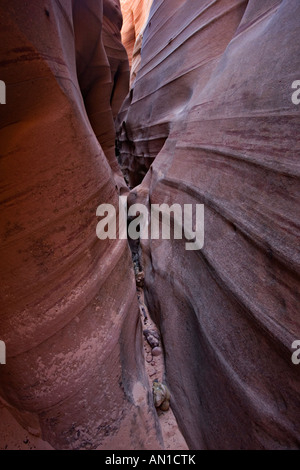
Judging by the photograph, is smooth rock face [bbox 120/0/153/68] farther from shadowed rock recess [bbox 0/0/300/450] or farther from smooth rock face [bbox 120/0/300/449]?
shadowed rock recess [bbox 0/0/300/450]

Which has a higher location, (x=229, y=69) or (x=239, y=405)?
(x=229, y=69)

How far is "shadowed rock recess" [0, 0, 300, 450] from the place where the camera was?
99 centimetres

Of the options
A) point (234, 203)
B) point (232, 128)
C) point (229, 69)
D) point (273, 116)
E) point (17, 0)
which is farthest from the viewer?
point (229, 69)

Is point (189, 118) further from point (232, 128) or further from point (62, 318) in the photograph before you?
point (62, 318)

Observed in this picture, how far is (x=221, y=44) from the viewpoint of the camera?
281cm

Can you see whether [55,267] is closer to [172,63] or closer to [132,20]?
[172,63]

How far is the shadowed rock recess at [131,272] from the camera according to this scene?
99cm

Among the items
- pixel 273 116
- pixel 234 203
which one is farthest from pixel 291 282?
pixel 273 116

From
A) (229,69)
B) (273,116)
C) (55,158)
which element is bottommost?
(55,158)

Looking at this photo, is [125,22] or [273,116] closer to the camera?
[273,116]

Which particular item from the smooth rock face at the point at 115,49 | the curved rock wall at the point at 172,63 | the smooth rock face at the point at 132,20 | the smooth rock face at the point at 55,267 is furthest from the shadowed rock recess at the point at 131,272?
the smooth rock face at the point at 132,20

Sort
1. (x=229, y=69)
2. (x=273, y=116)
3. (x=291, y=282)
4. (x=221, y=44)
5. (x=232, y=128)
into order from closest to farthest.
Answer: (x=291, y=282), (x=273, y=116), (x=232, y=128), (x=229, y=69), (x=221, y=44)

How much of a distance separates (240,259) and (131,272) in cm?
81

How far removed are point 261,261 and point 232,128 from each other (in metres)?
1.04
